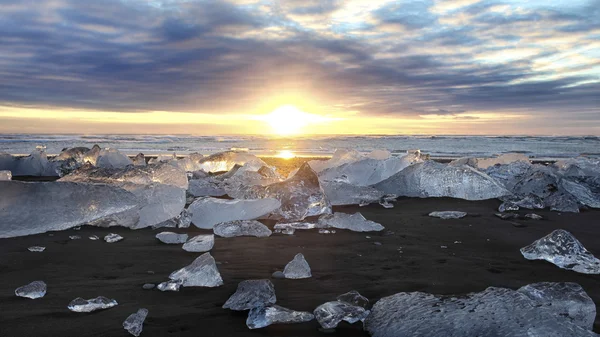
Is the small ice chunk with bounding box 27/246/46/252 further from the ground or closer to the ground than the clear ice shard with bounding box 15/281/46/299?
closer to the ground

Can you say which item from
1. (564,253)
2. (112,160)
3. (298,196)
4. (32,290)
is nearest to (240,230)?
(298,196)

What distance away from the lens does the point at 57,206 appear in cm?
345

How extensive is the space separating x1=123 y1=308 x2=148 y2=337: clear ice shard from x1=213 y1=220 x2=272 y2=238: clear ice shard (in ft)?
5.21

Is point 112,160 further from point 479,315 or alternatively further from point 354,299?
point 479,315

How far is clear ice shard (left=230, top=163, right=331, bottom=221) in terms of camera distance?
13.4 feet

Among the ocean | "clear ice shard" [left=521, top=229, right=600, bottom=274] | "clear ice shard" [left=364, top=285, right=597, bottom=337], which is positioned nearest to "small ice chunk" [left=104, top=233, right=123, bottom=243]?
"clear ice shard" [left=364, top=285, right=597, bottom=337]

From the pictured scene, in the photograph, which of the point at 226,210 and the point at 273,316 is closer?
the point at 273,316

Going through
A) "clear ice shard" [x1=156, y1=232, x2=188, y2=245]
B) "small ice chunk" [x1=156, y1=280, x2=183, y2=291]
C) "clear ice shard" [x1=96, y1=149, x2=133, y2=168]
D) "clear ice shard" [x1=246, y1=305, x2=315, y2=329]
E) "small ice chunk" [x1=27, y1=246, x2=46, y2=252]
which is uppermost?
"clear ice shard" [x1=96, y1=149, x2=133, y2=168]

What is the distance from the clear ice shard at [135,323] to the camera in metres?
1.70

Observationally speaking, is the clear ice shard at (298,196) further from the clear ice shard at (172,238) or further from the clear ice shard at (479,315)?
the clear ice shard at (479,315)

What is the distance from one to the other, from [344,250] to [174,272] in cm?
117

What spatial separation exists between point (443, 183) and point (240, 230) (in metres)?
3.15

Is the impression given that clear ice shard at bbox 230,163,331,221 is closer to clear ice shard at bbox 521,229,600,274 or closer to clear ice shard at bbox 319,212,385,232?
clear ice shard at bbox 319,212,385,232

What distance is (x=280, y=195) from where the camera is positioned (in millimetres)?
4230
